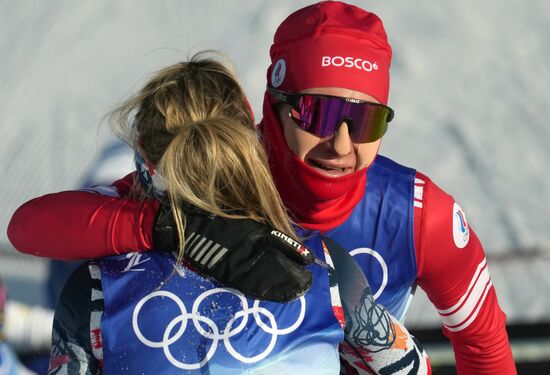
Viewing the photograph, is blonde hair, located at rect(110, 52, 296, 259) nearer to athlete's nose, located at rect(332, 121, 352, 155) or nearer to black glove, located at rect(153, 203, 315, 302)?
black glove, located at rect(153, 203, 315, 302)

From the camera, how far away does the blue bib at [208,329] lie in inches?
54.9

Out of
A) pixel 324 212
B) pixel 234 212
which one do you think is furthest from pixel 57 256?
pixel 324 212

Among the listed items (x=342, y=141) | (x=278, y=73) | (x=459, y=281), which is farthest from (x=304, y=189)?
(x=459, y=281)

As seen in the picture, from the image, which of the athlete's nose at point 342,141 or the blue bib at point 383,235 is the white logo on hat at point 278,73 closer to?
the athlete's nose at point 342,141

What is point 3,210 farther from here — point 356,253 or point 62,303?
point 62,303

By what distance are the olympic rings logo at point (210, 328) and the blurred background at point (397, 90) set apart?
2.19 meters

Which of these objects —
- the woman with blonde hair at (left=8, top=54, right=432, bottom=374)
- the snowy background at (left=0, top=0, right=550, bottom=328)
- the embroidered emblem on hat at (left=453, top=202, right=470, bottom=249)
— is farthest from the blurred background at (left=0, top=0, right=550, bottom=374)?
the woman with blonde hair at (left=8, top=54, right=432, bottom=374)

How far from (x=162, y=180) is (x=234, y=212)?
0.15 metres

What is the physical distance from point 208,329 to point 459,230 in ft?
2.83

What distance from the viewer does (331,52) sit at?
1992mm

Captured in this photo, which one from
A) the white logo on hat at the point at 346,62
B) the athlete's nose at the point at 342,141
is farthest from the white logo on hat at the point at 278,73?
the athlete's nose at the point at 342,141

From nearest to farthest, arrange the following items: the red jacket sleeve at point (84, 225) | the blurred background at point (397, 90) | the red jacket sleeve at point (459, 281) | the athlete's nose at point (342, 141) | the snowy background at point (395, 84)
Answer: the red jacket sleeve at point (84, 225)
the athlete's nose at point (342, 141)
the red jacket sleeve at point (459, 281)
the blurred background at point (397, 90)
the snowy background at point (395, 84)

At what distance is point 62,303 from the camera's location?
149cm

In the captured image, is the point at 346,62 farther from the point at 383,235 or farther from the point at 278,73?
the point at 383,235
